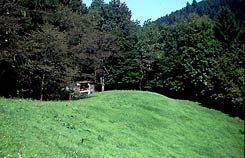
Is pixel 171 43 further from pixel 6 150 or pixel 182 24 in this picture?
pixel 6 150

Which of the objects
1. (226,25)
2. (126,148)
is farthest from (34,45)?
(226,25)

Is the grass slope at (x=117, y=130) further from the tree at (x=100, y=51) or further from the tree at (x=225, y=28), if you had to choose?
the tree at (x=225, y=28)

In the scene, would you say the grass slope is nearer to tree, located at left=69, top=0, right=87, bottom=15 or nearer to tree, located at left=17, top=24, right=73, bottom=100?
tree, located at left=17, top=24, right=73, bottom=100

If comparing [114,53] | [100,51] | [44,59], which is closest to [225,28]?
[114,53]

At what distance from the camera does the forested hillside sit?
38.5m

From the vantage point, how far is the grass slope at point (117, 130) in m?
16.8

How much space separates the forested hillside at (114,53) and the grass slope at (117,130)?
7.48 metres

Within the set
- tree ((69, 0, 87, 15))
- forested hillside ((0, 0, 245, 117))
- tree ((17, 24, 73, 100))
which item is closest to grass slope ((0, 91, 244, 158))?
tree ((17, 24, 73, 100))

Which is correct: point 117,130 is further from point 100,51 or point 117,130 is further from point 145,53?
point 145,53

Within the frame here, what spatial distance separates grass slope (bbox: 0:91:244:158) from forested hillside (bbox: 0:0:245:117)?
748 cm

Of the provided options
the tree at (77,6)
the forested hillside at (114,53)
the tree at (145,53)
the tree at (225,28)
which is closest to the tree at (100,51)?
the forested hillside at (114,53)

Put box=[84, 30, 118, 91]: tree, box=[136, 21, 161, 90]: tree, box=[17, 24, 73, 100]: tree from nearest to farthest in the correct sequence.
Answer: box=[17, 24, 73, 100]: tree, box=[84, 30, 118, 91]: tree, box=[136, 21, 161, 90]: tree

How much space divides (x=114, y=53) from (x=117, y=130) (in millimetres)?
47790

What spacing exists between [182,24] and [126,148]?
178ft
